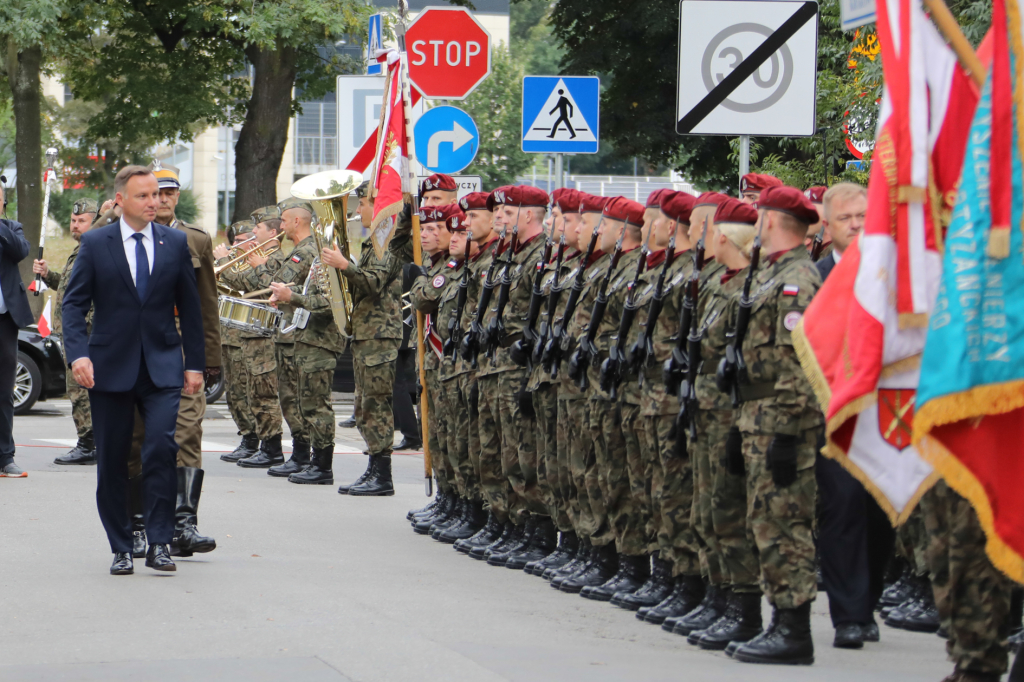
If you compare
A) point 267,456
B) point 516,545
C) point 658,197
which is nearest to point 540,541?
point 516,545

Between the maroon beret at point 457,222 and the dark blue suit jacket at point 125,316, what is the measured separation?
2080 millimetres

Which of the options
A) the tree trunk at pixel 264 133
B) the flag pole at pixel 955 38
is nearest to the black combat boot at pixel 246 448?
the tree trunk at pixel 264 133

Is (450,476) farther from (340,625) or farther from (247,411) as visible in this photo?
(247,411)

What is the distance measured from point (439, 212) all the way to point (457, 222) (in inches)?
11.3

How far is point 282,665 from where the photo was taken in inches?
233

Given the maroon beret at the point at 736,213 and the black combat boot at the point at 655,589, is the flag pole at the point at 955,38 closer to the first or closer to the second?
the maroon beret at the point at 736,213

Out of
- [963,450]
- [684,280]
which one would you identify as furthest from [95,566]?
[963,450]

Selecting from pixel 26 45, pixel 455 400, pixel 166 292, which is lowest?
pixel 455 400

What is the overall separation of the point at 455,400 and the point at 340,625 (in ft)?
10.3

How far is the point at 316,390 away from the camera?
12.7 m

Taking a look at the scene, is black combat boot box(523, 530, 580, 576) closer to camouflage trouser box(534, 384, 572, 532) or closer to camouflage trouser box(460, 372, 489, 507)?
camouflage trouser box(534, 384, 572, 532)

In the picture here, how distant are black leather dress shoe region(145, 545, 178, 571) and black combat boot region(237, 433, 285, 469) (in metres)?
5.80

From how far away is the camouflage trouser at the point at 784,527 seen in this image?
623 centimetres

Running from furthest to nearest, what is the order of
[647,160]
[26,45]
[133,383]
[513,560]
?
[647,160] < [26,45] < [513,560] < [133,383]
